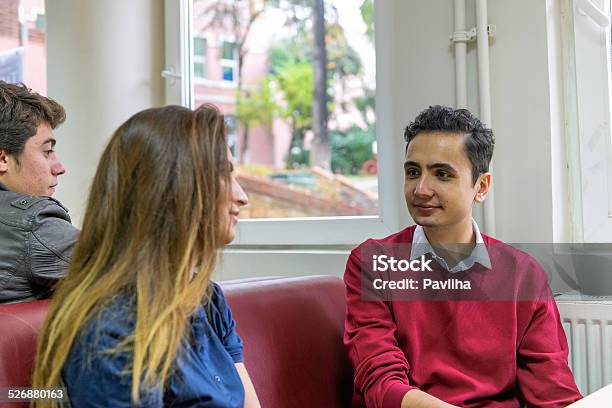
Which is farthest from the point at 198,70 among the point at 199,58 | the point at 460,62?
the point at 460,62

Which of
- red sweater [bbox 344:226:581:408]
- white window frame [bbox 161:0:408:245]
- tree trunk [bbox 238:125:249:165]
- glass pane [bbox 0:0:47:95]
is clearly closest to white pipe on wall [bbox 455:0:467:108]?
white window frame [bbox 161:0:408:245]

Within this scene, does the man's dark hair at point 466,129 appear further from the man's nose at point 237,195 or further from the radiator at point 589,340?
the man's nose at point 237,195

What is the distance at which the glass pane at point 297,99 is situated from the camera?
8.34ft

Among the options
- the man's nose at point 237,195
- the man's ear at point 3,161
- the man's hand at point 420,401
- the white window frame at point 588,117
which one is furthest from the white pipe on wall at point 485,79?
the man's ear at point 3,161

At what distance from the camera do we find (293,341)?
1.70 metres

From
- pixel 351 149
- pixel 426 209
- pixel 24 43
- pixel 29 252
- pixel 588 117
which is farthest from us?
pixel 24 43

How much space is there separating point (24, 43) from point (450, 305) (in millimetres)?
4135

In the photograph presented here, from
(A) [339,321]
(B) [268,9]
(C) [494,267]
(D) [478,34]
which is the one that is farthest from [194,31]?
(C) [494,267]

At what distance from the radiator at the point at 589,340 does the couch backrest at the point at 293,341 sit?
1.85 feet

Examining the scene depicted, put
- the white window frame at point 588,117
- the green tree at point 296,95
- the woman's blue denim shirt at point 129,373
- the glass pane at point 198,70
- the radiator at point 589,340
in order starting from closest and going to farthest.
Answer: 1. the woman's blue denim shirt at point 129,373
2. the radiator at point 589,340
3. the white window frame at point 588,117
4. the green tree at point 296,95
5. the glass pane at point 198,70

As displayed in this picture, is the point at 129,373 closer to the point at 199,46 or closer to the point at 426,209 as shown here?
the point at 426,209

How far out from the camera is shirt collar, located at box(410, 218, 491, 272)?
168 centimetres

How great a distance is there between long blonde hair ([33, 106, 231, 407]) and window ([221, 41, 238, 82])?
1.96m

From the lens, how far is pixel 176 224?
1.05 meters
